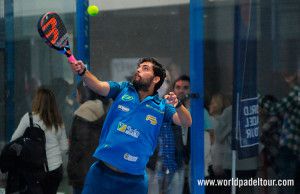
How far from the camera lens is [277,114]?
23.8 feet

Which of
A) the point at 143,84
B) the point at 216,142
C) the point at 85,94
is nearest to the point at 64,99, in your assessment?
the point at 85,94

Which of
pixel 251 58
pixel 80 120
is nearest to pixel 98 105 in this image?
pixel 80 120

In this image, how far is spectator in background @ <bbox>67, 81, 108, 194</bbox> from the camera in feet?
25.1

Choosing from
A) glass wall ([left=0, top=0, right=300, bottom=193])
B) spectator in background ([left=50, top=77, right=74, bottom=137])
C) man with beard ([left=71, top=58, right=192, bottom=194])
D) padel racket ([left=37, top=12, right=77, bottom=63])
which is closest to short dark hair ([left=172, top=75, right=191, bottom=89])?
glass wall ([left=0, top=0, right=300, bottom=193])

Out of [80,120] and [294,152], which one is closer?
[294,152]

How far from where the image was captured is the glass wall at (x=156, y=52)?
7277 millimetres

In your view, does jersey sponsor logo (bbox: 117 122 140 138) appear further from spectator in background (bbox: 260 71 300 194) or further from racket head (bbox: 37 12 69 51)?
spectator in background (bbox: 260 71 300 194)

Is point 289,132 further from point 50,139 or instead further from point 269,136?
point 50,139

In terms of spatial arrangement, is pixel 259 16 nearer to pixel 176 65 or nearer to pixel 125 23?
pixel 176 65

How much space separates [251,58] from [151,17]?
1.16 metres

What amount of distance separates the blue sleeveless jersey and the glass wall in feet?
5.21

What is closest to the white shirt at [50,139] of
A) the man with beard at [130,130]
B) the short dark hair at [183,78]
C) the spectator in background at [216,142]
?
the short dark hair at [183,78]

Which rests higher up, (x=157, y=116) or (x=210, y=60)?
(x=210, y=60)

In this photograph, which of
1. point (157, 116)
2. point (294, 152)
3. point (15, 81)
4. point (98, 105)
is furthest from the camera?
point (15, 81)
